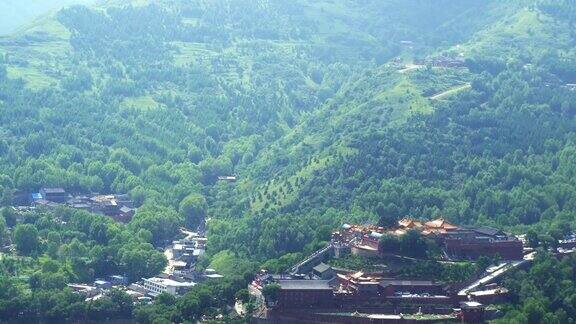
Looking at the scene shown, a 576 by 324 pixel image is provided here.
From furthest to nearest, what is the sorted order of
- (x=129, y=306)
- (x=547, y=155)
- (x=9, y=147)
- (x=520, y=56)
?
1. (x=520, y=56)
2. (x=9, y=147)
3. (x=547, y=155)
4. (x=129, y=306)

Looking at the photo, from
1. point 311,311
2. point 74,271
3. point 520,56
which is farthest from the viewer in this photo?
point 520,56

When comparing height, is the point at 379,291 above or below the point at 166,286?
above

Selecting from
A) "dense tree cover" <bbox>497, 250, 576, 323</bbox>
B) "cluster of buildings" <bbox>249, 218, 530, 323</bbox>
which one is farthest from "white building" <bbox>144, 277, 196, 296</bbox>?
"dense tree cover" <bbox>497, 250, 576, 323</bbox>

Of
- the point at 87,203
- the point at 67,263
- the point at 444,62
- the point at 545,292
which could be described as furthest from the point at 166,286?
the point at 444,62

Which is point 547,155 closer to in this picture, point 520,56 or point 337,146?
point 337,146

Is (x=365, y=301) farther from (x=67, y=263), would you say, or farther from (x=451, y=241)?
(x=67, y=263)

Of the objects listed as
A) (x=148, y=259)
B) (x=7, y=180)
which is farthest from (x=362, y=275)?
(x=7, y=180)

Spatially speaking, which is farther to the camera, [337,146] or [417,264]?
[337,146]
